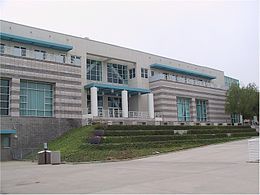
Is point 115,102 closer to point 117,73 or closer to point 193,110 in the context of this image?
point 117,73

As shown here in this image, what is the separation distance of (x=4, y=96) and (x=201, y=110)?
29.2 metres

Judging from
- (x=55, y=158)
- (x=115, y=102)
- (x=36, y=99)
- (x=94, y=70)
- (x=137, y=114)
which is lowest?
(x=55, y=158)

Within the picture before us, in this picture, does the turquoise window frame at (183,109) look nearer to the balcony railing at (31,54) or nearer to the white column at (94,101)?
the white column at (94,101)

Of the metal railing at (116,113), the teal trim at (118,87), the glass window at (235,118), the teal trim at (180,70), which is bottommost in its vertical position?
the glass window at (235,118)

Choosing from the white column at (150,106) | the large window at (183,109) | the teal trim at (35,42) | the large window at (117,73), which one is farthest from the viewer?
the large window at (183,109)

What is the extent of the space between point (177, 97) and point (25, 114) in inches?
860

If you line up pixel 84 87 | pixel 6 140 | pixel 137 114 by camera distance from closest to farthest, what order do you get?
pixel 6 140 < pixel 84 87 < pixel 137 114

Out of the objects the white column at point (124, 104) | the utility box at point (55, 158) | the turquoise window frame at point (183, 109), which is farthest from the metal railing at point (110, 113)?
the utility box at point (55, 158)

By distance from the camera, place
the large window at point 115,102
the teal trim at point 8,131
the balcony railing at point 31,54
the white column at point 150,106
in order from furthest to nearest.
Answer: the large window at point 115,102, the white column at point 150,106, the balcony railing at point 31,54, the teal trim at point 8,131

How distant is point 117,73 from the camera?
44656mm

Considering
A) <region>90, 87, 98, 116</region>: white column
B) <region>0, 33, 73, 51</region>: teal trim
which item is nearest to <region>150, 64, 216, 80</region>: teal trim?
<region>90, 87, 98, 116</region>: white column

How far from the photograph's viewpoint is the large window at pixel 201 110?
4916 centimetres

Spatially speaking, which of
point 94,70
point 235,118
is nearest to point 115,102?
point 94,70

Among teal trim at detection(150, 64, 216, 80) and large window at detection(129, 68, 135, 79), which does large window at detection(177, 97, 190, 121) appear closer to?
teal trim at detection(150, 64, 216, 80)
